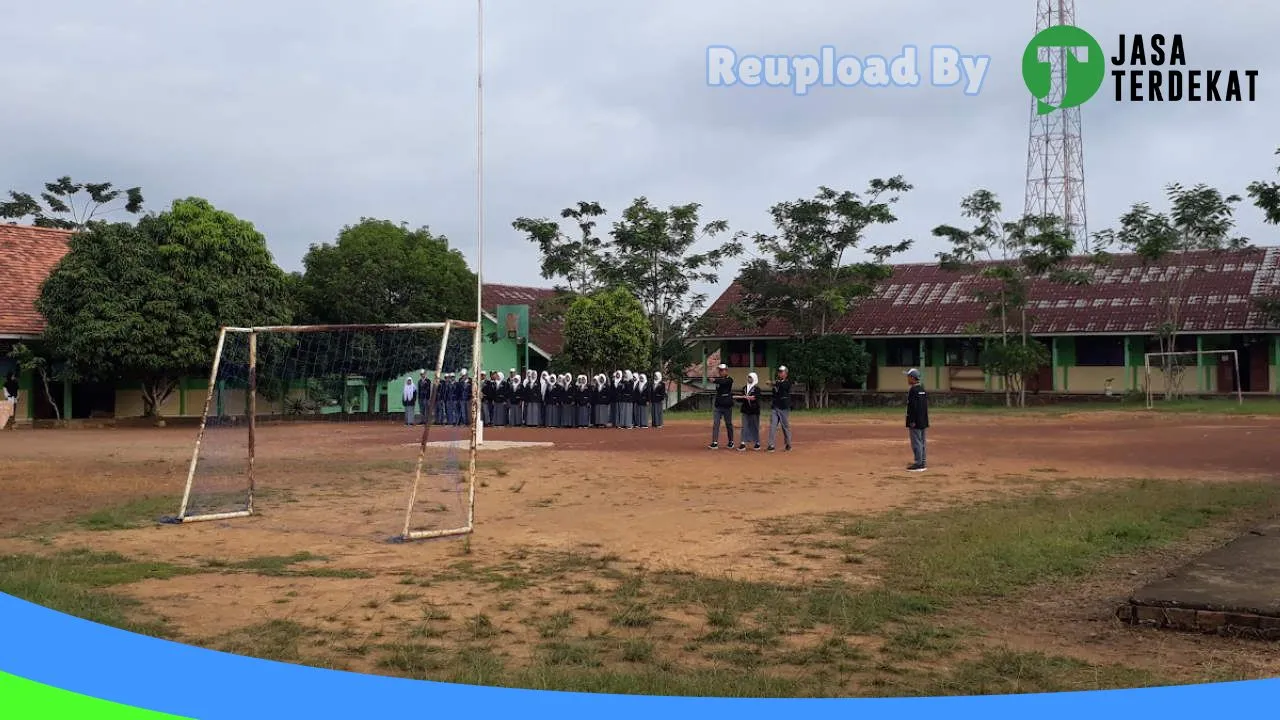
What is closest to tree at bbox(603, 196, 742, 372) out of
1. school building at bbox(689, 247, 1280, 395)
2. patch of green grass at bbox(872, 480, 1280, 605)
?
school building at bbox(689, 247, 1280, 395)

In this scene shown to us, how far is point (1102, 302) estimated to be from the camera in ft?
122

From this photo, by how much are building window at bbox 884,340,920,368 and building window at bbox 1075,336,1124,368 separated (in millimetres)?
5299

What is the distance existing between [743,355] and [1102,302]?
41.4 ft

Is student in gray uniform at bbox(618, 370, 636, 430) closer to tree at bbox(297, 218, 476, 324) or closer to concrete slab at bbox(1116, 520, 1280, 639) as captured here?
tree at bbox(297, 218, 476, 324)

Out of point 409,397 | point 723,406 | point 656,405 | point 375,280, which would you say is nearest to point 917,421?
point 723,406

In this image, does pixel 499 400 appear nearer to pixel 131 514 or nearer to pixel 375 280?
pixel 375 280

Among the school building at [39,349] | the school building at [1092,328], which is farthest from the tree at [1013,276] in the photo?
the school building at [39,349]

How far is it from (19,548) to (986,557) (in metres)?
8.09

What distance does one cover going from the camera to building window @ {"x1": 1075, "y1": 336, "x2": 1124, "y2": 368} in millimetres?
36938

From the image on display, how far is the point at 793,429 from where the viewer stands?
26.4 metres

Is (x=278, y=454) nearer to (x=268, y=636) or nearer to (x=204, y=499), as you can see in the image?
(x=204, y=499)

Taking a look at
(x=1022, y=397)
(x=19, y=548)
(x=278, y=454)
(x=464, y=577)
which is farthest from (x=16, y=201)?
(x=464, y=577)

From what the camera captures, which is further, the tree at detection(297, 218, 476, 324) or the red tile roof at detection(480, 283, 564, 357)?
the red tile roof at detection(480, 283, 564, 357)

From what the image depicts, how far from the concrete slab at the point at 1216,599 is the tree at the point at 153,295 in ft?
82.4
